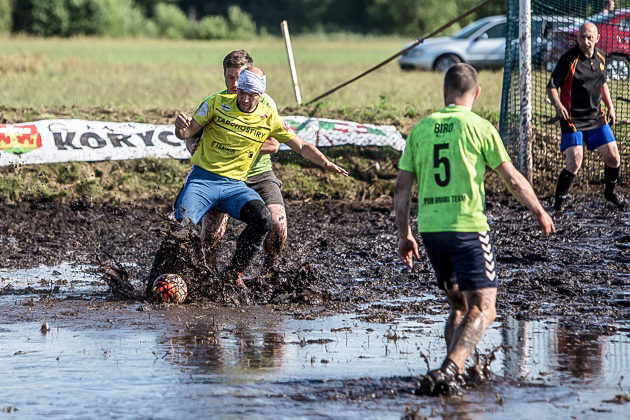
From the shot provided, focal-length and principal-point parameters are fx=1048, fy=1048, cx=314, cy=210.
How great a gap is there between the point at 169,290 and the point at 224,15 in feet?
301

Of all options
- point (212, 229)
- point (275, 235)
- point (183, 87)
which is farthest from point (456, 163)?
point (183, 87)

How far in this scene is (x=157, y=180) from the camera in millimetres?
15266

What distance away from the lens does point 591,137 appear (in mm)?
12875

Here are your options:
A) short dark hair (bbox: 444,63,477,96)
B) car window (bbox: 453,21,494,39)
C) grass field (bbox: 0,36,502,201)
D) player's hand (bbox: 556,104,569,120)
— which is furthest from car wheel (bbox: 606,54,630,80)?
car window (bbox: 453,21,494,39)

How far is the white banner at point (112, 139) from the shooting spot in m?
14.8

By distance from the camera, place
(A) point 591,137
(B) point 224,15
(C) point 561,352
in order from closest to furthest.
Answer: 1. (C) point 561,352
2. (A) point 591,137
3. (B) point 224,15

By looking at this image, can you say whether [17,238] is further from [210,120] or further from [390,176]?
[390,176]

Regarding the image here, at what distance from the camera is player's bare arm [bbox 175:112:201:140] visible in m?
8.85

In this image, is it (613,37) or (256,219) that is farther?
(613,37)

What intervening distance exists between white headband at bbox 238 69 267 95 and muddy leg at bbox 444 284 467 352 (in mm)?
3033

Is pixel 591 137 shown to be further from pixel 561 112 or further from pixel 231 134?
pixel 231 134

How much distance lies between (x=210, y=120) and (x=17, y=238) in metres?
4.51

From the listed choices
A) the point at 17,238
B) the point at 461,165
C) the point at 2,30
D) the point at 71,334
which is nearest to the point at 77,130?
the point at 17,238

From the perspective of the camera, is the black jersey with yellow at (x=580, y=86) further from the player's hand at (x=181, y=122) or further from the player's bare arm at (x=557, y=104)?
the player's hand at (x=181, y=122)
